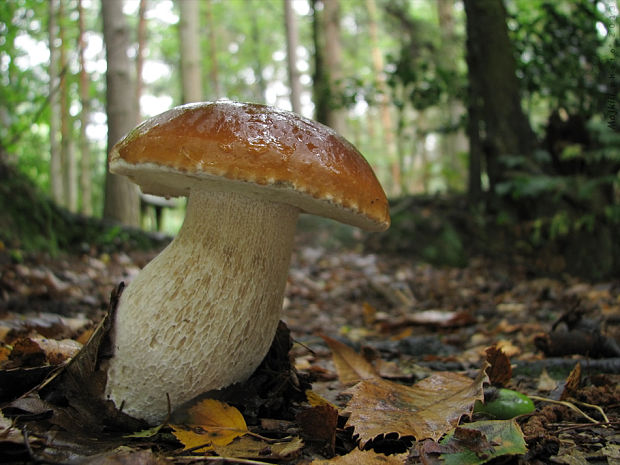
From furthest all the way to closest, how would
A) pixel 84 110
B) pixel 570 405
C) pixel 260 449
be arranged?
pixel 84 110
pixel 570 405
pixel 260 449

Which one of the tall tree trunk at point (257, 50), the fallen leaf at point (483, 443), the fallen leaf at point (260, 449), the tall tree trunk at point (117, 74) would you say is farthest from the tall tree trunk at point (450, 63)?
the tall tree trunk at point (257, 50)

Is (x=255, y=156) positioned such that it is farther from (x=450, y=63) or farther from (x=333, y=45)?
(x=333, y=45)

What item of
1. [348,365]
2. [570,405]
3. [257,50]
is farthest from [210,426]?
[257,50]

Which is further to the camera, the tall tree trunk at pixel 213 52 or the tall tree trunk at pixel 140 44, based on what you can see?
the tall tree trunk at pixel 213 52

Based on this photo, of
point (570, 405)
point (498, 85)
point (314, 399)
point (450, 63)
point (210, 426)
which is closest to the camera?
point (210, 426)

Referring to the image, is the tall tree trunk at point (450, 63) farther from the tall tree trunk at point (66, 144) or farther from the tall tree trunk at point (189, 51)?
the tall tree trunk at point (66, 144)

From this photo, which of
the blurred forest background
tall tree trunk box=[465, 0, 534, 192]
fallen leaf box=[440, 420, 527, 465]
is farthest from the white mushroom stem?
tall tree trunk box=[465, 0, 534, 192]

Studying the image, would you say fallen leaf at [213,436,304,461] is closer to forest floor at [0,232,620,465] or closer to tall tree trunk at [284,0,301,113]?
forest floor at [0,232,620,465]
